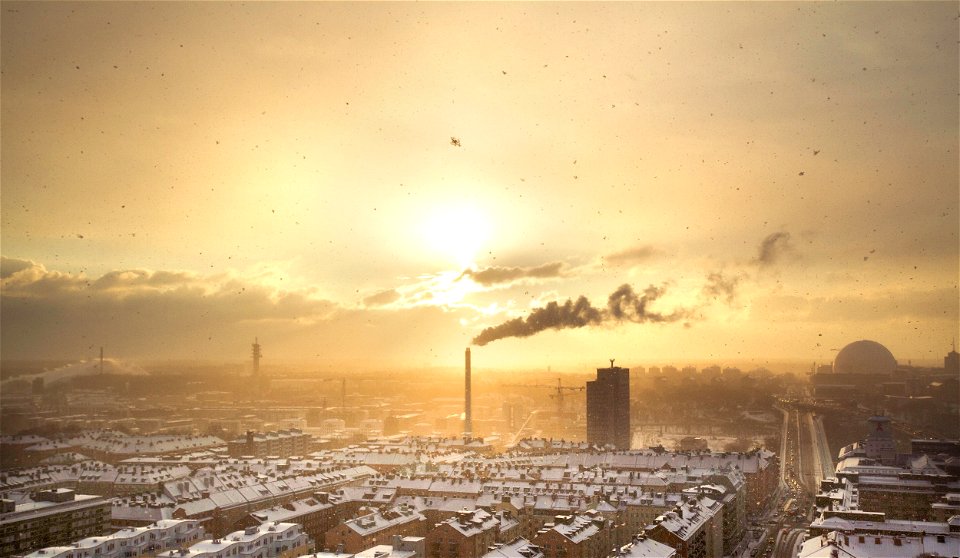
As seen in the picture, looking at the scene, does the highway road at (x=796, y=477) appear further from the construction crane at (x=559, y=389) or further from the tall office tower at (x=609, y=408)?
the construction crane at (x=559, y=389)

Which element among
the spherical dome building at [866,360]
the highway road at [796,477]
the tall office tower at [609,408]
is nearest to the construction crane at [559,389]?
the tall office tower at [609,408]

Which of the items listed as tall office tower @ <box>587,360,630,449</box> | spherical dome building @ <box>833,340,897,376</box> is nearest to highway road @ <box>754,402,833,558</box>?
tall office tower @ <box>587,360,630,449</box>

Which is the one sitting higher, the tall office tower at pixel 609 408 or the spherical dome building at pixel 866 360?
the spherical dome building at pixel 866 360

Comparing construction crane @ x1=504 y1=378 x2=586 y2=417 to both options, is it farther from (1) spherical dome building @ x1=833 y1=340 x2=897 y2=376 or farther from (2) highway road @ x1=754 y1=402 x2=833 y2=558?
(1) spherical dome building @ x1=833 y1=340 x2=897 y2=376

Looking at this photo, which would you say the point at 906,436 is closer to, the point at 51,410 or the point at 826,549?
the point at 826,549

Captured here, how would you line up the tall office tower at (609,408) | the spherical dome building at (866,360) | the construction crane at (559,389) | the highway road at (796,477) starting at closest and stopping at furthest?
1. the highway road at (796,477)
2. the tall office tower at (609,408)
3. the construction crane at (559,389)
4. the spherical dome building at (866,360)

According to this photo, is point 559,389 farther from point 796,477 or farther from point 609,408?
point 796,477

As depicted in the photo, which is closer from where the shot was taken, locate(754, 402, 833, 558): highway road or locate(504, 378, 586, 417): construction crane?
locate(754, 402, 833, 558): highway road
